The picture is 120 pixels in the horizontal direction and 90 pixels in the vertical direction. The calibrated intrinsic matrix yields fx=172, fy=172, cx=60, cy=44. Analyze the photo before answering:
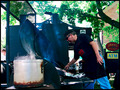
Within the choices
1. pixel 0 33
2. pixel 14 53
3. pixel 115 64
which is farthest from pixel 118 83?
pixel 115 64

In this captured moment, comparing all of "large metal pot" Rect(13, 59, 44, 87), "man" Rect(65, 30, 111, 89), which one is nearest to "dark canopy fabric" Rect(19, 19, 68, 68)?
"man" Rect(65, 30, 111, 89)

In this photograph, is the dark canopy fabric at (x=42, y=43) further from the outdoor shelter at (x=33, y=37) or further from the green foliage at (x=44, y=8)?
the green foliage at (x=44, y=8)

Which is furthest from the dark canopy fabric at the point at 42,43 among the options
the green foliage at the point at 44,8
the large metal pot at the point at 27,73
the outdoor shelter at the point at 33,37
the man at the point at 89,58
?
the green foliage at the point at 44,8

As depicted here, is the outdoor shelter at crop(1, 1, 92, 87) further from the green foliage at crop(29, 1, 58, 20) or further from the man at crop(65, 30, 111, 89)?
the green foliage at crop(29, 1, 58, 20)

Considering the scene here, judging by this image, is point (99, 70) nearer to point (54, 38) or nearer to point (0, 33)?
point (0, 33)

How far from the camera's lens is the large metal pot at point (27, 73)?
1789 millimetres

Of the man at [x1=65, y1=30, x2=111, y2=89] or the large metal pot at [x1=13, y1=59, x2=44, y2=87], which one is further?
the man at [x1=65, y1=30, x2=111, y2=89]

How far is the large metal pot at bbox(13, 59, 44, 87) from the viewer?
1.79 meters

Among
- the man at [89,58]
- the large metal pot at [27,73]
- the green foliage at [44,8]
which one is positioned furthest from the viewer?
the green foliage at [44,8]

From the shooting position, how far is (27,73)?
179 cm

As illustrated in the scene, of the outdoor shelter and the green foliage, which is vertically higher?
the green foliage

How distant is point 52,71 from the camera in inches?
87.4

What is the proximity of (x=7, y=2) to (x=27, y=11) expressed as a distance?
57.7 inches

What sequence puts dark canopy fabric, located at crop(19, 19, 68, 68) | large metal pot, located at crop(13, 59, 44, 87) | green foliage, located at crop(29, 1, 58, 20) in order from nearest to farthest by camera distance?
large metal pot, located at crop(13, 59, 44, 87) < dark canopy fabric, located at crop(19, 19, 68, 68) < green foliage, located at crop(29, 1, 58, 20)
